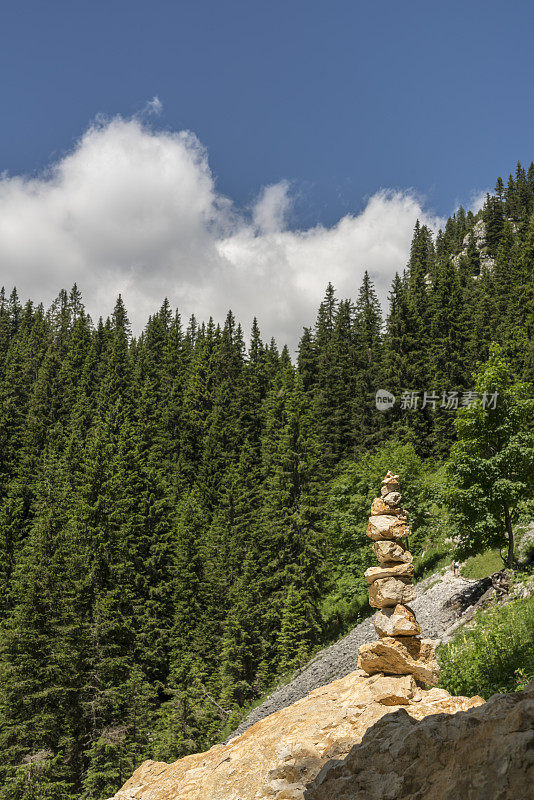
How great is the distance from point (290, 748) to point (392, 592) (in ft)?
14.4

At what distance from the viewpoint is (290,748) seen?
26.0 ft

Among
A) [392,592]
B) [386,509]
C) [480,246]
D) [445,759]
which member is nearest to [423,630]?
[392,592]

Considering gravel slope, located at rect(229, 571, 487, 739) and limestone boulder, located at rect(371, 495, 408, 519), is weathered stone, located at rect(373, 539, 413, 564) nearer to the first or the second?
limestone boulder, located at rect(371, 495, 408, 519)

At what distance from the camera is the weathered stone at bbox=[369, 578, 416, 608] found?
11.3 meters

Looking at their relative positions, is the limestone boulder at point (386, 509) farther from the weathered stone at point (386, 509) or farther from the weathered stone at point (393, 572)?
the weathered stone at point (393, 572)

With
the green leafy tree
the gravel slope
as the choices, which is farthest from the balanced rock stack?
the gravel slope

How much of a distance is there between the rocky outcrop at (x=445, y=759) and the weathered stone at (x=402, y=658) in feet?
12.8

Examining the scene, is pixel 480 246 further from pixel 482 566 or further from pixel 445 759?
pixel 445 759

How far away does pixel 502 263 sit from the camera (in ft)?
241

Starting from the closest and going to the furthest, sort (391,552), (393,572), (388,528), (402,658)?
(402,658), (393,572), (391,552), (388,528)

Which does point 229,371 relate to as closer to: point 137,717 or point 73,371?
point 73,371

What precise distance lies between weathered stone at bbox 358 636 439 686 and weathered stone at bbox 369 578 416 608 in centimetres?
78

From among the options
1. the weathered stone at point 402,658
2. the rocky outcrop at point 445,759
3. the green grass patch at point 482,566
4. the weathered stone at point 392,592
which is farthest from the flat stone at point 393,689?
the green grass patch at point 482,566

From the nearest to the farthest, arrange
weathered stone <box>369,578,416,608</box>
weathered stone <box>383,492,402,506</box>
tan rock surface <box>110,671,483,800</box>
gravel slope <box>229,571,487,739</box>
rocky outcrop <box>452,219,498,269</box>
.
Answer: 1. tan rock surface <box>110,671,483,800</box>
2. weathered stone <box>369,578,416,608</box>
3. weathered stone <box>383,492,402,506</box>
4. gravel slope <box>229,571,487,739</box>
5. rocky outcrop <box>452,219,498,269</box>
